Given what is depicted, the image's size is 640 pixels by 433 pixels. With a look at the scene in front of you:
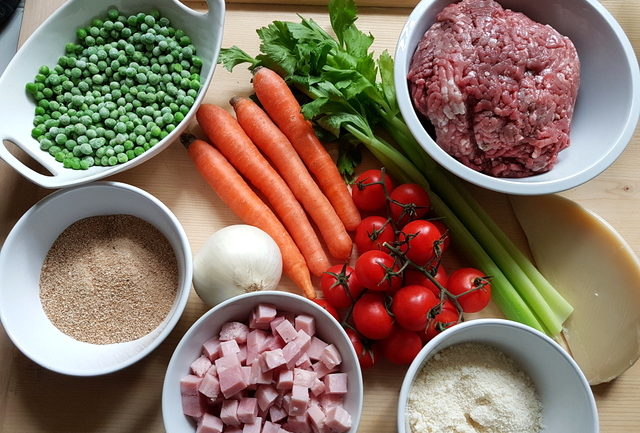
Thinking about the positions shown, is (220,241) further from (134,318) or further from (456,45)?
(456,45)

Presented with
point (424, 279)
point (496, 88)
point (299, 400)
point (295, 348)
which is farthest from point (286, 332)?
point (496, 88)

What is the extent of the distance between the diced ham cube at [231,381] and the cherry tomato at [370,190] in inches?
20.8

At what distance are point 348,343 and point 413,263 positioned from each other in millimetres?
252

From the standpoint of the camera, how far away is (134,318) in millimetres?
1383

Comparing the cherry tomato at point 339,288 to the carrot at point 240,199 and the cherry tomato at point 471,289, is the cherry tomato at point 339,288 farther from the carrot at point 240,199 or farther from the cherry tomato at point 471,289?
the cherry tomato at point 471,289

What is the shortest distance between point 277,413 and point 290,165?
2.08 ft

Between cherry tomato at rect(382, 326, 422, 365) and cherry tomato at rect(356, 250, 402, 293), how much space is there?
0.37 feet

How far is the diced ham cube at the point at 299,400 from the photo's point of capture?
3.92 feet

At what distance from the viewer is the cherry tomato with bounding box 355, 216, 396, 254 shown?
1.40m

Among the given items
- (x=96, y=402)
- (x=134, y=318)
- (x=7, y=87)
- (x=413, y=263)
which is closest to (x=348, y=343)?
(x=413, y=263)

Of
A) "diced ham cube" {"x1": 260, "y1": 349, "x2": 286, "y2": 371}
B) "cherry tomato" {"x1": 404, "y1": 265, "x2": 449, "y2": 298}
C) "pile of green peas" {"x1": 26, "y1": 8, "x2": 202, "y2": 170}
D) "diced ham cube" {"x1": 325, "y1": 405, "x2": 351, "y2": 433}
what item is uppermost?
"pile of green peas" {"x1": 26, "y1": 8, "x2": 202, "y2": 170}

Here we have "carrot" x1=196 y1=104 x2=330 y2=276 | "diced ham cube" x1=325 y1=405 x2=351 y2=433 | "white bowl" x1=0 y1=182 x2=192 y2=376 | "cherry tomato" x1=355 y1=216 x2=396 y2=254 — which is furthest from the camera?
"carrot" x1=196 y1=104 x2=330 y2=276

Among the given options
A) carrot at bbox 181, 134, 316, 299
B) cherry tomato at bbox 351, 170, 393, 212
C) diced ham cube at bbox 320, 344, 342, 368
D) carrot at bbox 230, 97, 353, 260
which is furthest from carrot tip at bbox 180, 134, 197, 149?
diced ham cube at bbox 320, 344, 342, 368

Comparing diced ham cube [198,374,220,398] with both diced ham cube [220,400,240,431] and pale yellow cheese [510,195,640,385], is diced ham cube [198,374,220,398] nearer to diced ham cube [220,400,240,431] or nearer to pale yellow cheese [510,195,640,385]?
diced ham cube [220,400,240,431]
